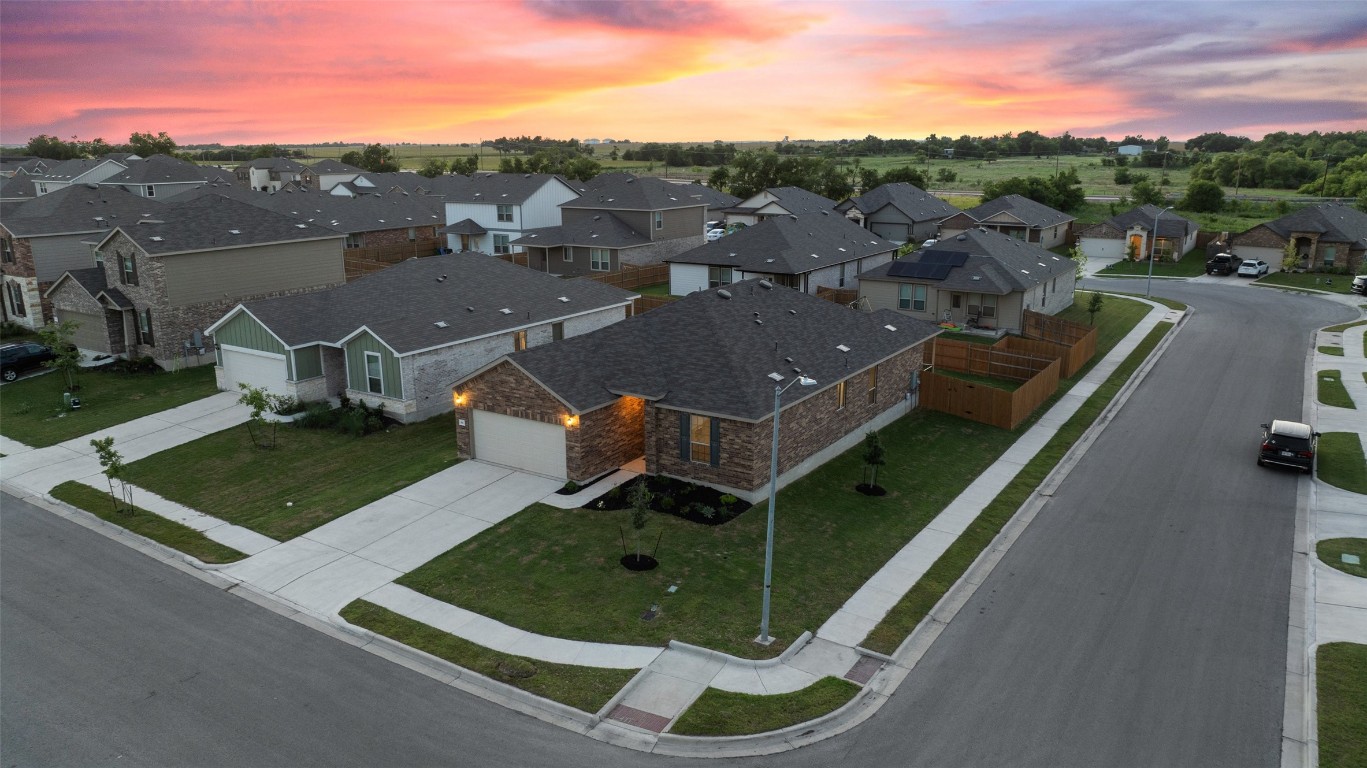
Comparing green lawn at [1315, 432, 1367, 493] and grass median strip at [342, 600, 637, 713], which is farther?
green lawn at [1315, 432, 1367, 493]

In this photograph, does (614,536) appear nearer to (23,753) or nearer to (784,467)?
(784,467)

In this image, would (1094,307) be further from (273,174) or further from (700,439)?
(273,174)

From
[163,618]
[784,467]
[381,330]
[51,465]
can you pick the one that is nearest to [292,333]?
[381,330]

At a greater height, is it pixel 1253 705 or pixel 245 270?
pixel 245 270

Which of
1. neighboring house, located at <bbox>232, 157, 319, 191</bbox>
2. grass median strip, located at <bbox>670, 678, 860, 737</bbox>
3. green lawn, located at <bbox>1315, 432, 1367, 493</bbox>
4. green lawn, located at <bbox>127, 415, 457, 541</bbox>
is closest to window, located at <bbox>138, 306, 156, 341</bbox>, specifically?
green lawn, located at <bbox>127, 415, 457, 541</bbox>

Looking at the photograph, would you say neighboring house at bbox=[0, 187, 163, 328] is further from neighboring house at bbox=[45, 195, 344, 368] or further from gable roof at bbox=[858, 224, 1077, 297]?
gable roof at bbox=[858, 224, 1077, 297]

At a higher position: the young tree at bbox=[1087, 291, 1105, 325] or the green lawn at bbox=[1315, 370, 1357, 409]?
the young tree at bbox=[1087, 291, 1105, 325]
